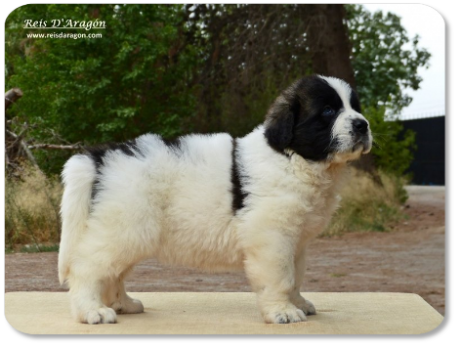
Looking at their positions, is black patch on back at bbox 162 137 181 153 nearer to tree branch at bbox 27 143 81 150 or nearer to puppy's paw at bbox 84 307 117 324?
puppy's paw at bbox 84 307 117 324

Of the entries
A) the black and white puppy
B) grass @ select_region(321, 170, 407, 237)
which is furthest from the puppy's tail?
grass @ select_region(321, 170, 407, 237)

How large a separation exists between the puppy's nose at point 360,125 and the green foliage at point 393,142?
5885 millimetres

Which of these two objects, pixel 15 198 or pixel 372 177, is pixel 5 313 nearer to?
pixel 15 198

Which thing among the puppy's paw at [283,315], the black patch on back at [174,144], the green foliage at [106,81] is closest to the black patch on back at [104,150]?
the black patch on back at [174,144]

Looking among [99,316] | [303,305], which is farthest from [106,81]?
[303,305]

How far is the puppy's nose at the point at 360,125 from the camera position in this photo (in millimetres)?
4152

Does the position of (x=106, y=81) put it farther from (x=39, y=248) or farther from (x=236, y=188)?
(x=236, y=188)

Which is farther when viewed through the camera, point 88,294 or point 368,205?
point 368,205

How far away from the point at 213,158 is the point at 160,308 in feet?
4.52

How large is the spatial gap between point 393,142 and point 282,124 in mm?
7429

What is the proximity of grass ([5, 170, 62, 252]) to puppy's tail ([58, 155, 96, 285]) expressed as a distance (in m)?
2.56

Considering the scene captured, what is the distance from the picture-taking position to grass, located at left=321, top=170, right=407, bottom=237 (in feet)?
37.6

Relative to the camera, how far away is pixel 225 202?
14.1 ft

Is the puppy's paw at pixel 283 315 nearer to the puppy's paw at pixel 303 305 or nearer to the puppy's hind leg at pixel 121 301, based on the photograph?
the puppy's paw at pixel 303 305
